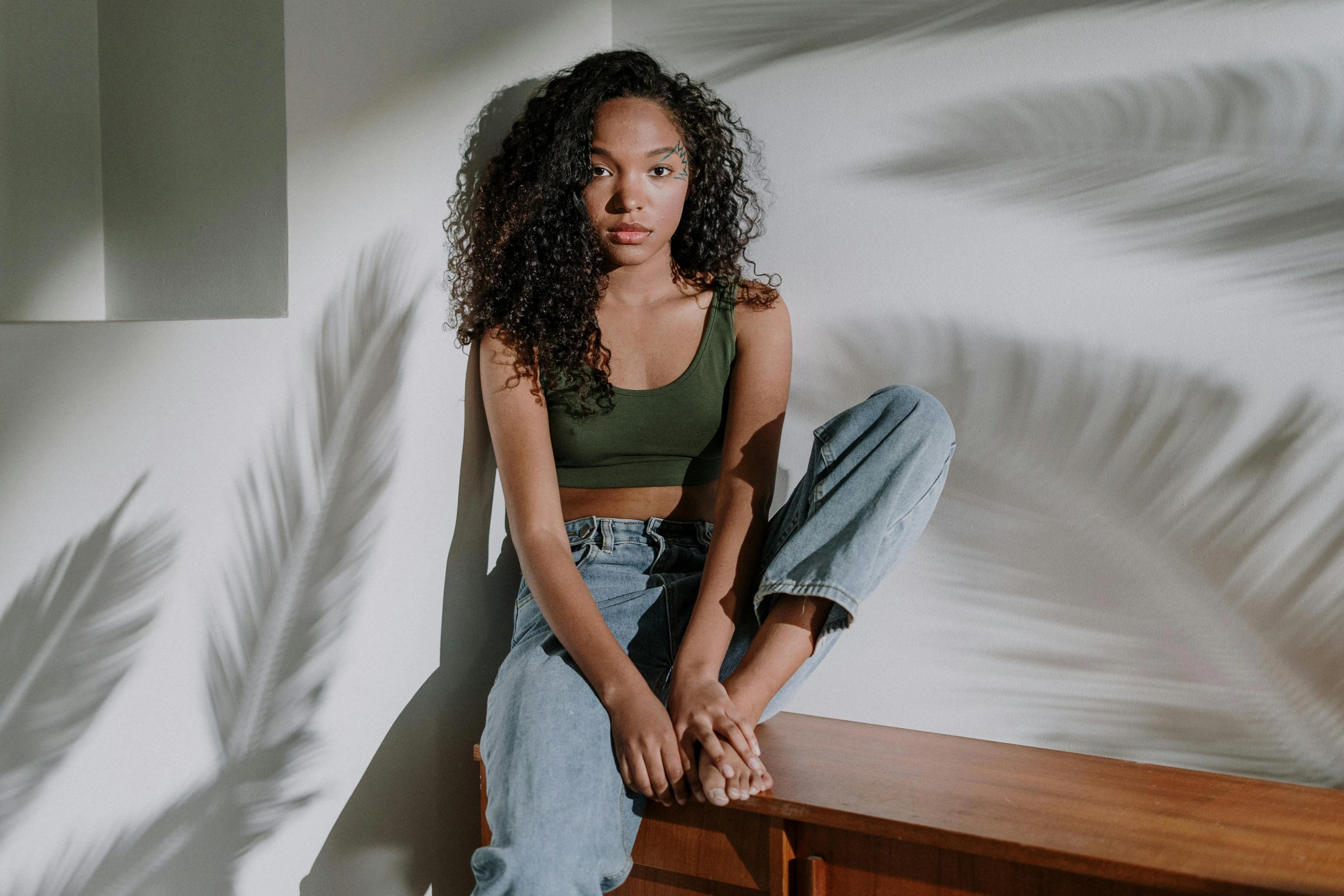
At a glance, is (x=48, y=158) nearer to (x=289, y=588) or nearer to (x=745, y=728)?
(x=289, y=588)

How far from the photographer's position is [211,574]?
1.39 meters

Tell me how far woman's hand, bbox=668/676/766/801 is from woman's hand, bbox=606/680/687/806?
0.02m

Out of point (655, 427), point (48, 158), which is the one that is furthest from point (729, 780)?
point (48, 158)

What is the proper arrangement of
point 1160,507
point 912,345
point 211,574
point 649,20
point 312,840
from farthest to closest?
point 649,20 → point 912,345 → point 1160,507 → point 312,840 → point 211,574

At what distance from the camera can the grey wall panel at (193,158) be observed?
147 centimetres

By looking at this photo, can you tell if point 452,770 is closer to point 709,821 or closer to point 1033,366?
point 709,821

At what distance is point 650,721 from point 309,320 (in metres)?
0.69

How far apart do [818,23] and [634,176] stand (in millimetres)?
482

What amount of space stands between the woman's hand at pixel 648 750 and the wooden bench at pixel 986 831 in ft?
0.27

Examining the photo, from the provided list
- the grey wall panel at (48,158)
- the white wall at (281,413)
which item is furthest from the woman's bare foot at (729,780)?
the grey wall panel at (48,158)

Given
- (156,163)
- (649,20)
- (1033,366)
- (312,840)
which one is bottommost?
(312,840)

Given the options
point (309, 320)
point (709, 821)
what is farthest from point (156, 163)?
point (709, 821)

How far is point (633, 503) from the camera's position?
1764 mm

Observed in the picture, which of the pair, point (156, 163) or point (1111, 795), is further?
point (156, 163)
